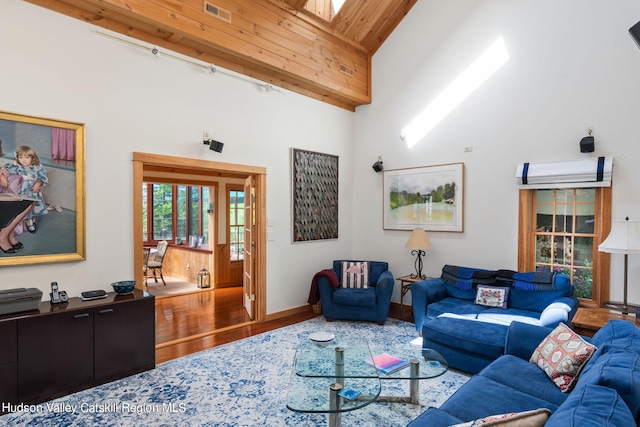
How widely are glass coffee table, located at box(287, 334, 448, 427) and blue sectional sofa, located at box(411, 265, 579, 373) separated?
0.58 m

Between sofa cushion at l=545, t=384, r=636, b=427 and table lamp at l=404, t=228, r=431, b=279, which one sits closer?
sofa cushion at l=545, t=384, r=636, b=427

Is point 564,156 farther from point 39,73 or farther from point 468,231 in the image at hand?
point 39,73

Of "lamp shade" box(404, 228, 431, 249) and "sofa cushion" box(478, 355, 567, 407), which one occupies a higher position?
"lamp shade" box(404, 228, 431, 249)

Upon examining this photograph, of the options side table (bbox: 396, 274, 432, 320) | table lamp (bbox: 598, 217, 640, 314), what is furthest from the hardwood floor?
table lamp (bbox: 598, 217, 640, 314)

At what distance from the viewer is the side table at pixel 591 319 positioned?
3.08 meters

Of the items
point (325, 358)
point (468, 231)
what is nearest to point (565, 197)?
point (468, 231)

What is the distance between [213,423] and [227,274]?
4.93 meters

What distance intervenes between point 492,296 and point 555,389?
6.55ft

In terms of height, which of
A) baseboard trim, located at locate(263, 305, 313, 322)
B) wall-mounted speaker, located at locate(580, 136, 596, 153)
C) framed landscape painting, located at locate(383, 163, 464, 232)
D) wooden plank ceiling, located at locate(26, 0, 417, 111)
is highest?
wooden plank ceiling, located at locate(26, 0, 417, 111)

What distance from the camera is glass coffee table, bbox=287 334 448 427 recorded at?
219 centimetres

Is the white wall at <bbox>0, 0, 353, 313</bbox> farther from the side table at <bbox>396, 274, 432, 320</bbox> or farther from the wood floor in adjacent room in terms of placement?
the side table at <bbox>396, 274, 432, 320</bbox>

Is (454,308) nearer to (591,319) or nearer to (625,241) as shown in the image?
(591,319)

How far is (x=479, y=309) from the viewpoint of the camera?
397 centimetres

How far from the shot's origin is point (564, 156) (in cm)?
411
